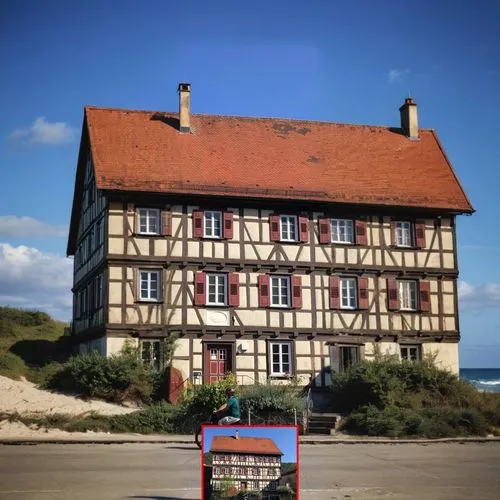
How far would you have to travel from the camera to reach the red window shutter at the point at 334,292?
34.8 m

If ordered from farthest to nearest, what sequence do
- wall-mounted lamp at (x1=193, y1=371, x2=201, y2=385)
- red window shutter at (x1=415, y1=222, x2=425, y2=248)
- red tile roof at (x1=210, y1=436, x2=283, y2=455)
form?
red window shutter at (x1=415, y1=222, x2=425, y2=248)
wall-mounted lamp at (x1=193, y1=371, x2=201, y2=385)
red tile roof at (x1=210, y1=436, x2=283, y2=455)

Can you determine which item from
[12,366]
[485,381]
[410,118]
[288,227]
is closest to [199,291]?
[288,227]

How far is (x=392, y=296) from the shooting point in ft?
116

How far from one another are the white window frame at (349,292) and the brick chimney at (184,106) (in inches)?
382

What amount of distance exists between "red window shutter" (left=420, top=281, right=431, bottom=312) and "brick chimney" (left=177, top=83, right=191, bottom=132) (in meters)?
12.3

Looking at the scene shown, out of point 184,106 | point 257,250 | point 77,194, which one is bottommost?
point 257,250

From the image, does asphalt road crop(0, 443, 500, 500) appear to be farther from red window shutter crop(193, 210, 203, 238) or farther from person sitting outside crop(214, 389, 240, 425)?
red window shutter crop(193, 210, 203, 238)

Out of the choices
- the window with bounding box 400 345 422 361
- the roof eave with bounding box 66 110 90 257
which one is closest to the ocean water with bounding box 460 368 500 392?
the window with bounding box 400 345 422 361

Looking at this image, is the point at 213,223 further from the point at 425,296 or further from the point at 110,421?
the point at 110,421

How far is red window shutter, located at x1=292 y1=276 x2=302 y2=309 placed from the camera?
3425 cm

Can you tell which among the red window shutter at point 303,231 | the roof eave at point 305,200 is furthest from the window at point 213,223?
the red window shutter at point 303,231

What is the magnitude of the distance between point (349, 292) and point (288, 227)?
3.78m

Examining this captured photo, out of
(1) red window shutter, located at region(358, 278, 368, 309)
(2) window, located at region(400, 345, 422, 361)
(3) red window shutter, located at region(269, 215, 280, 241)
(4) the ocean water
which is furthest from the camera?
(4) the ocean water

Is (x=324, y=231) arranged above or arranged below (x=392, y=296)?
above
